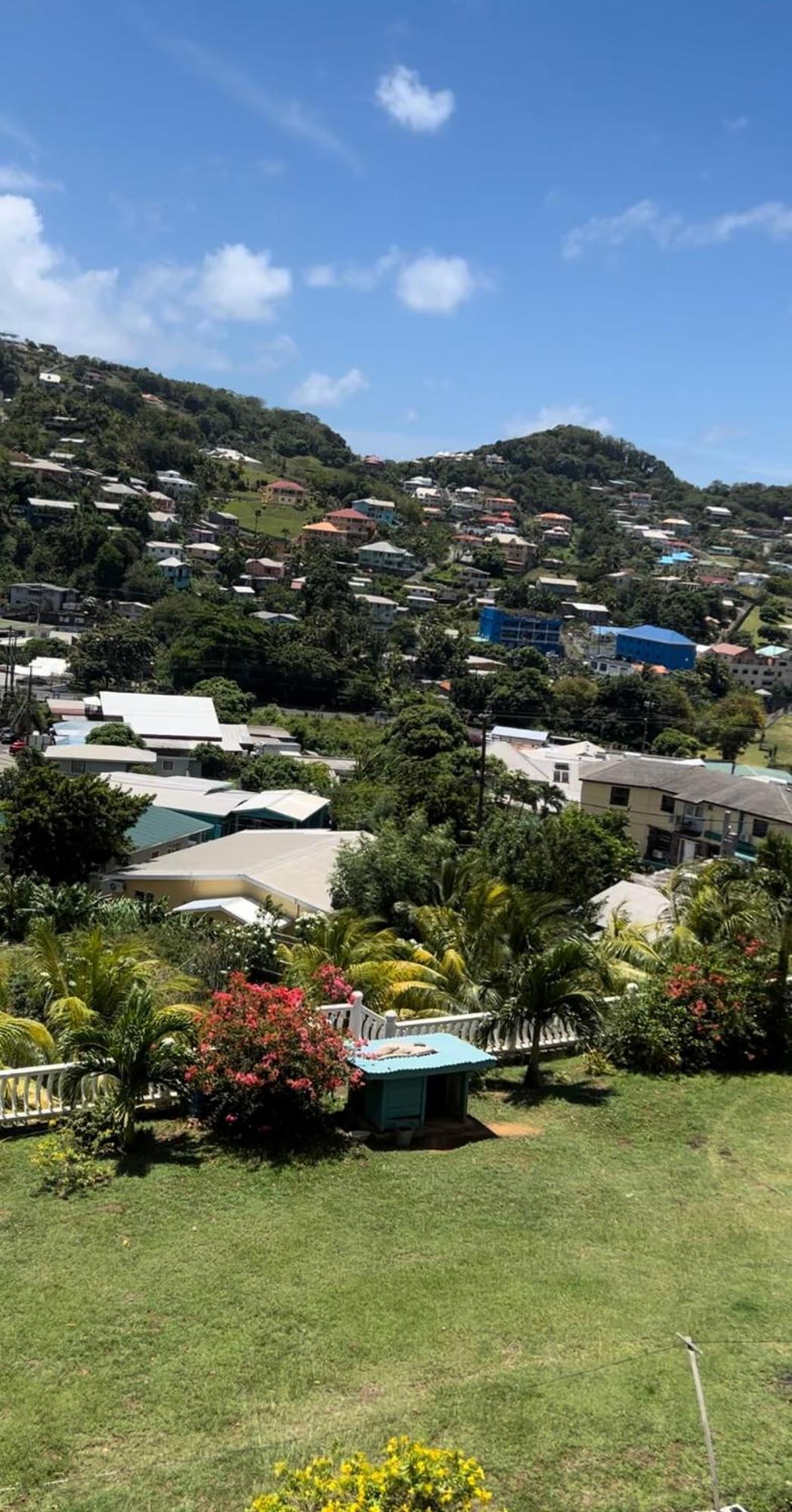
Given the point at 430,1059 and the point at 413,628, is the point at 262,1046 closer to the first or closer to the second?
the point at 430,1059

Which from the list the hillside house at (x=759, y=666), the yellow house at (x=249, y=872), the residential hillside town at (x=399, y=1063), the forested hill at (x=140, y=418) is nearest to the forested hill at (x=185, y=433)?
the forested hill at (x=140, y=418)

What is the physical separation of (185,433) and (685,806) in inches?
5031

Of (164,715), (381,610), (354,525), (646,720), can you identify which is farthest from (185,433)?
(164,715)

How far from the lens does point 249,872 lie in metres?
21.0

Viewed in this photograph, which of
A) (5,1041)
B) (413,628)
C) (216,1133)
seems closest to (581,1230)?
(216,1133)

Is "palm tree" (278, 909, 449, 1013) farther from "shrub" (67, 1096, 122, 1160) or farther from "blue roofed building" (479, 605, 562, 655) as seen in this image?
"blue roofed building" (479, 605, 562, 655)

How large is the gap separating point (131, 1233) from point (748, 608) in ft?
424

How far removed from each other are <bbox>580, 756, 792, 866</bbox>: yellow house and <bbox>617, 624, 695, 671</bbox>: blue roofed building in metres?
61.2

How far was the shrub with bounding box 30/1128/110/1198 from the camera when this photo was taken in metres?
6.90

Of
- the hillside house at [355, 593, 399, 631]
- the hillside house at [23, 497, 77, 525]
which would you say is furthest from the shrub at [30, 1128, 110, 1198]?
Answer: the hillside house at [23, 497, 77, 525]

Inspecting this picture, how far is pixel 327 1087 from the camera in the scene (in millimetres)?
7688

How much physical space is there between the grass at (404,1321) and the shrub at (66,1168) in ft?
0.49

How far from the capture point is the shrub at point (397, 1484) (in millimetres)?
3504

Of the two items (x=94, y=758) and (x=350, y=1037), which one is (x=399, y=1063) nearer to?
(x=350, y=1037)
